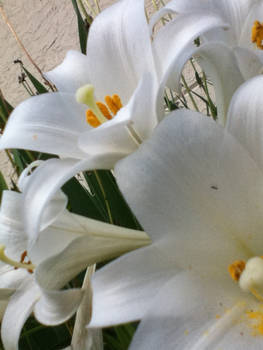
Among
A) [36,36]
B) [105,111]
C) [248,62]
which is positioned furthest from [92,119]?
[36,36]

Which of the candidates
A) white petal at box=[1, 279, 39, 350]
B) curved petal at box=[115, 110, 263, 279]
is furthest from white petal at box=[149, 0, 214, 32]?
white petal at box=[1, 279, 39, 350]

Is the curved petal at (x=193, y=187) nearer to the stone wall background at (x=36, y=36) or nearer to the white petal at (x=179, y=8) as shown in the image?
the white petal at (x=179, y=8)

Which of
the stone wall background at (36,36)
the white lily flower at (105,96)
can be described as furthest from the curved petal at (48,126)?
the stone wall background at (36,36)

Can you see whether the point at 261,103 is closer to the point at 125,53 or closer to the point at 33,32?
the point at 125,53

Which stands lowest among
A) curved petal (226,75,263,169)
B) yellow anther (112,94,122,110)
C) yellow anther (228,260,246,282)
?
yellow anther (228,260,246,282)

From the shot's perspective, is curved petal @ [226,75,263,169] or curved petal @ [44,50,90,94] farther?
curved petal @ [44,50,90,94]

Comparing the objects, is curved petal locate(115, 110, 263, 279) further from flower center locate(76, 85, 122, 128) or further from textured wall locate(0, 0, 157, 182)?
textured wall locate(0, 0, 157, 182)

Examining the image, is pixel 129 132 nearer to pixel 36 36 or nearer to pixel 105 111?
pixel 105 111
